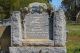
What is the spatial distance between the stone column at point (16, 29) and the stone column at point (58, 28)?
1.59 m

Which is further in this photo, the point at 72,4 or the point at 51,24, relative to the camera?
the point at 72,4

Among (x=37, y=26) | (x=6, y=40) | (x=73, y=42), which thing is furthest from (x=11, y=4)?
(x=37, y=26)

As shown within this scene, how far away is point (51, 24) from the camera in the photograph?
16359mm

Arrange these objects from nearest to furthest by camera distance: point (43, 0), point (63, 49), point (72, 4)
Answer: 1. point (63, 49)
2. point (43, 0)
3. point (72, 4)

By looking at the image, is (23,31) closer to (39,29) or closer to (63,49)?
(39,29)

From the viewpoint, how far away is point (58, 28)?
52.5 feet

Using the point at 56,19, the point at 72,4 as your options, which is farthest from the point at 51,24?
the point at 72,4

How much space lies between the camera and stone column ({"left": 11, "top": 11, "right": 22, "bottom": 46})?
631 inches

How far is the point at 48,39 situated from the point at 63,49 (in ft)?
2.99

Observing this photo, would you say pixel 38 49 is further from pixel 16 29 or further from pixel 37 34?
pixel 16 29

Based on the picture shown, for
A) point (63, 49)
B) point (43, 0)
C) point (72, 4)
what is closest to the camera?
point (63, 49)

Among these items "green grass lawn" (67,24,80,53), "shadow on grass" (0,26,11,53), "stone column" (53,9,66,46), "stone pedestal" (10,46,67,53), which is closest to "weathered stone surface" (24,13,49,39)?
"stone column" (53,9,66,46)

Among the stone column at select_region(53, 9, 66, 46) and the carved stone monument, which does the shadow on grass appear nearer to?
the carved stone monument

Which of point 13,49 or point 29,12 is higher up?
point 29,12
